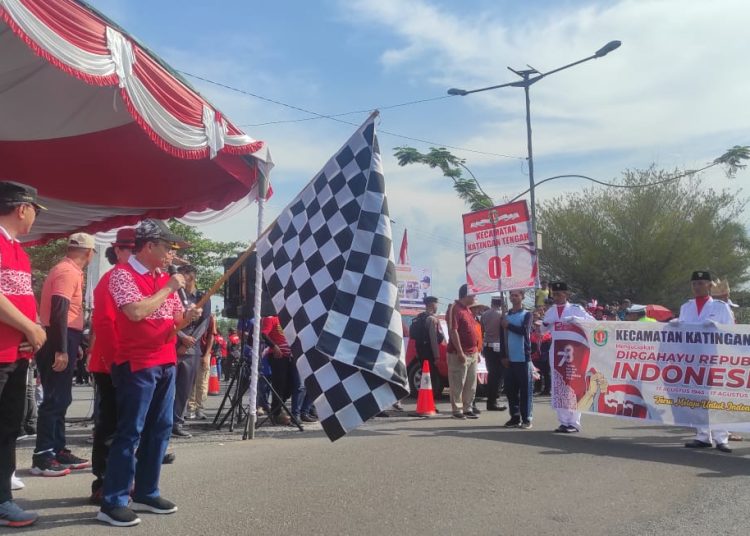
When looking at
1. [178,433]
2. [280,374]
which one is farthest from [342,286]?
[280,374]

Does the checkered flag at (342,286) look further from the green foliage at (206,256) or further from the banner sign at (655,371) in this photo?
the green foliage at (206,256)

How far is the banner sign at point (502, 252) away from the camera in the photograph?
1130 centimetres

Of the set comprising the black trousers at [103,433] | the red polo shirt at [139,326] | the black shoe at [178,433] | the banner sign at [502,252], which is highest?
the banner sign at [502,252]

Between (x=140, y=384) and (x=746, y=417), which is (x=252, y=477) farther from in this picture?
(x=746, y=417)

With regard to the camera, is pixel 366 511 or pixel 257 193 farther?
pixel 257 193

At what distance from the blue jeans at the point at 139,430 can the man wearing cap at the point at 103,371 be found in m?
0.31

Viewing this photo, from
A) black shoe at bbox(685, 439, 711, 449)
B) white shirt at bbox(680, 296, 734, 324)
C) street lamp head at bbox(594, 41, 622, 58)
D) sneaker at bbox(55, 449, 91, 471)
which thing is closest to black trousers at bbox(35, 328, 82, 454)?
sneaker at bbox(55, 449, 91, 471)

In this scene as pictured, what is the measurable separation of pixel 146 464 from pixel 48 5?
11.3 ft

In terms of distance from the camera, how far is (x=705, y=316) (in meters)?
7.94

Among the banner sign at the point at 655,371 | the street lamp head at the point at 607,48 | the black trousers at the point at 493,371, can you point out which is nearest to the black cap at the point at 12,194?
the banner sign at the point at 655,371

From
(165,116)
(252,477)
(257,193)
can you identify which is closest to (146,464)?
(252,477)

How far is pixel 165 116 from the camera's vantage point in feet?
21.4

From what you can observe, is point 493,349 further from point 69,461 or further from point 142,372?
point 142,372

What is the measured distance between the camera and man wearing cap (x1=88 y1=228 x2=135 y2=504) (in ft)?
15.4
